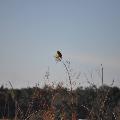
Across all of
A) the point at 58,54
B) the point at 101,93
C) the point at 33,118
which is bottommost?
the point at 33,118

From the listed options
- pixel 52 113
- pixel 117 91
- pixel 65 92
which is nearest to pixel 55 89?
pixel 65 92

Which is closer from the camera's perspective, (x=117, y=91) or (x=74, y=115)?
(x=74, y=115)

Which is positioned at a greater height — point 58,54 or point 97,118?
point 58,54

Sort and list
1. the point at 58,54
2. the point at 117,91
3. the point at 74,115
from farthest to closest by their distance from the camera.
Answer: the point at 117,91 < the point at 58,54 < the point at 74,115

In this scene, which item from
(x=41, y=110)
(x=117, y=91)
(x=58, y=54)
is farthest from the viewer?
(x=117, y=91)

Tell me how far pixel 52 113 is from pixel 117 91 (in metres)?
54.5

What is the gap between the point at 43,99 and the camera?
5.36m

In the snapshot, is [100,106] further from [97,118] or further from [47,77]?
[47,77]

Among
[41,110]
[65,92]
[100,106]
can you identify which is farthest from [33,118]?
[100,106]

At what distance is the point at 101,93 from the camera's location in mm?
5293

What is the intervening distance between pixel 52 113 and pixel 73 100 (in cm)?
35

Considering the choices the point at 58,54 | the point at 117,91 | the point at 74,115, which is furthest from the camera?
the point at 117,91

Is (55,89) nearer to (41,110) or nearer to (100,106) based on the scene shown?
(41,110)

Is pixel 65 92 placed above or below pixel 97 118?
above
